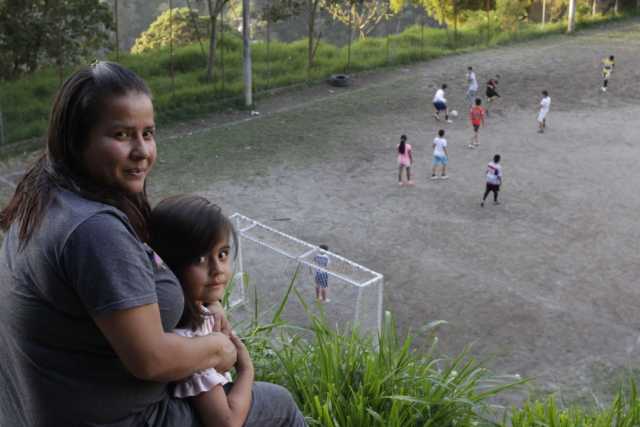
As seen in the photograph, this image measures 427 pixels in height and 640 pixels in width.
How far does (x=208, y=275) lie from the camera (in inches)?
92.2

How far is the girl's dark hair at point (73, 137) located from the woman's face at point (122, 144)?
2cm

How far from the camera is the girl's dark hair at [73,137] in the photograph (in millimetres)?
1962

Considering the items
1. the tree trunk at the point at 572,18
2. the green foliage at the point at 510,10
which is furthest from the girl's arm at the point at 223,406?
the green foliage at the point at 510,10

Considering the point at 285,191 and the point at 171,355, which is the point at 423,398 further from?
the point at 285,191

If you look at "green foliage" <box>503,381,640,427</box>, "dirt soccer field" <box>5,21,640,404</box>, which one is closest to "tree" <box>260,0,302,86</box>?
"dirt soccer field" <box>5,21,640,404</box>

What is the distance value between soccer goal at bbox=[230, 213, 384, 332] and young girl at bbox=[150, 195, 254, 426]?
4873mm

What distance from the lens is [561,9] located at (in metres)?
34.7

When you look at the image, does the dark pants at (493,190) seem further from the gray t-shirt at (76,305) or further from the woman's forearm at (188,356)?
the gray t-shirt at (76,305)

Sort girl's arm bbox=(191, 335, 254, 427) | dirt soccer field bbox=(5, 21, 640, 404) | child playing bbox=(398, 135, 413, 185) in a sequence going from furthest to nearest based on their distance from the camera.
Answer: child playing bbox=(398, 135, 413, 185), dirt soccer field bbox=(5, 21, 640, 404), girl's arm bbox=(191, 335, 254, 427)

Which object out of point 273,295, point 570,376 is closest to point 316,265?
point 273,295

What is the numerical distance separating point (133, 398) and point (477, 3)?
28.1 m

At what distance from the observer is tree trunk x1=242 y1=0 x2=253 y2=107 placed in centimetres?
1700

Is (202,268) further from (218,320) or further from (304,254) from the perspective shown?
(304,254)

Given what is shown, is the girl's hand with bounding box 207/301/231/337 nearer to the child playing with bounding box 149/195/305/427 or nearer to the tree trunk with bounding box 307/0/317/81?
the child playing with bounding box 149/195/305/427
